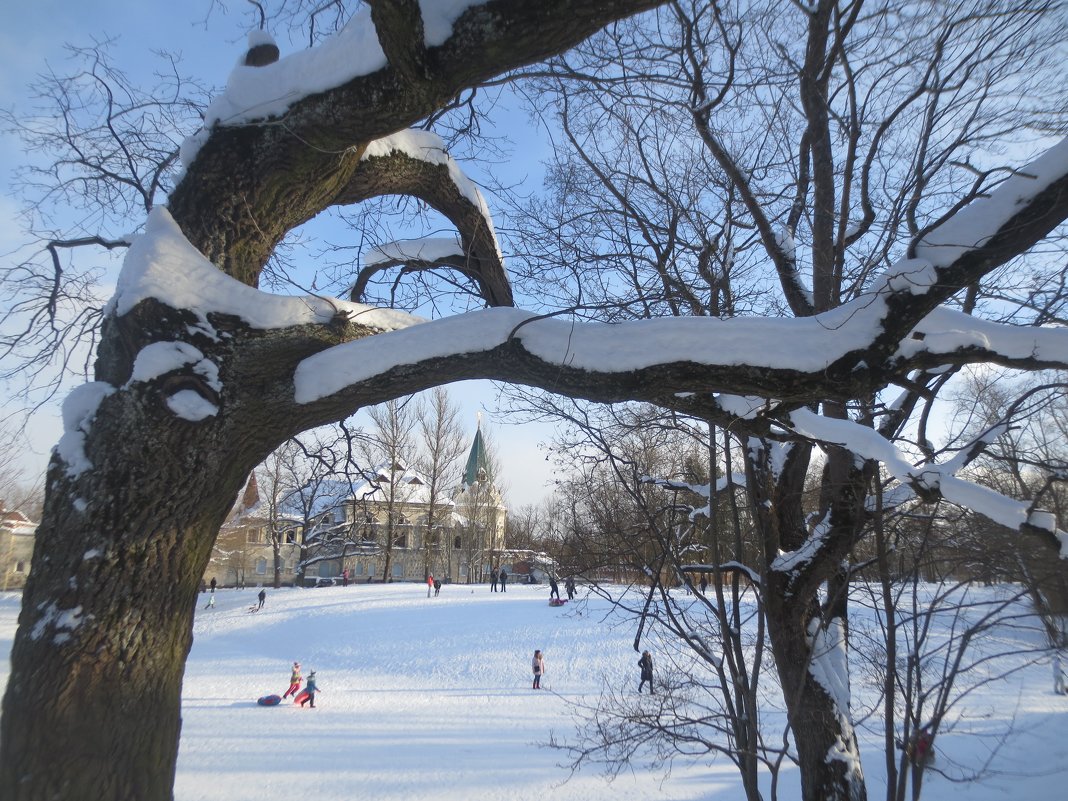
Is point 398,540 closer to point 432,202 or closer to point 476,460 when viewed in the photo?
point 476,460

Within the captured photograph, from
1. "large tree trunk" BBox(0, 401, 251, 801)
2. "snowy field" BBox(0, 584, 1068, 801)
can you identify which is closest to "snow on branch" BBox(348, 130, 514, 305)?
"large tree trunk" BBox(0, 401, 251, 801)

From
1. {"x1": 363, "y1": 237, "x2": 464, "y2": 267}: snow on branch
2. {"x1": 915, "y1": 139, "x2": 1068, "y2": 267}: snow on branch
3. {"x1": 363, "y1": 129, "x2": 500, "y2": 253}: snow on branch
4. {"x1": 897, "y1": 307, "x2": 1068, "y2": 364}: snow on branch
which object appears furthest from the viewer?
{"x1": 363, "y1": 237, "x2": 464, "y2": 267}: snow on branch

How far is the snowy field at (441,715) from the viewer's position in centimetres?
1126

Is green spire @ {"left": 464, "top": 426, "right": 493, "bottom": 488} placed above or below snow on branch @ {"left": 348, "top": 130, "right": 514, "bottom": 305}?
above

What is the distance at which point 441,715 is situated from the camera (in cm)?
1619

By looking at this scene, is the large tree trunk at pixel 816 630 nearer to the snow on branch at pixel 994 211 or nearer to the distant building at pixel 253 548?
the snow on branch at pixel 994 211

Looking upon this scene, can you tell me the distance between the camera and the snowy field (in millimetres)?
11258

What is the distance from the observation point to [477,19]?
2.77 metres

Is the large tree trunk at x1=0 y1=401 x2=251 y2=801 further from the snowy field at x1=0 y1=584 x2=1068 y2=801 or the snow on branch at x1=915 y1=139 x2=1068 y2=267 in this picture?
the snowy field at x1=0 y1=584 x2=1068 y2=801

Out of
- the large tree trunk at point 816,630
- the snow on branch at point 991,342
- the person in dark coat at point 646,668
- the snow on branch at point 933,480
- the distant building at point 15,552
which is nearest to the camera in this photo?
the snow on branch at point 991,342

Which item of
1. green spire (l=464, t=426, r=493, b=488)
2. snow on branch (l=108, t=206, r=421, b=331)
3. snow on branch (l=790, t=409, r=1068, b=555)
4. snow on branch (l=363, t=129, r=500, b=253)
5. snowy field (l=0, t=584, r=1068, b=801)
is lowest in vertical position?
snowy field (l=0, t=584, r=1068, b=801)

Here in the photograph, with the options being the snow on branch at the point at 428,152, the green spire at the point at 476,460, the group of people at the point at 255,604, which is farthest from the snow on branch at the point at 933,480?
the green spire at the point at 476,460

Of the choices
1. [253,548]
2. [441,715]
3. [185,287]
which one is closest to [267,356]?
[185,287]

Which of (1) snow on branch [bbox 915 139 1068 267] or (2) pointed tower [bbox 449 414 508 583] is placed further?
(2) pointed tower [bbox 449 414 508 583]
